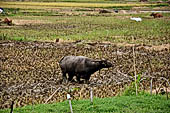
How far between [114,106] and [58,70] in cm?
707

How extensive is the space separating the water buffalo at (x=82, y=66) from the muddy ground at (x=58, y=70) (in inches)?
17.9

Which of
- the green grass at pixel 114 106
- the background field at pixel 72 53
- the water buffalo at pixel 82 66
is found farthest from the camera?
the water buffalo at pixel 82 66

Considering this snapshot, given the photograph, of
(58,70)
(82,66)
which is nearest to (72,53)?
(58,70)

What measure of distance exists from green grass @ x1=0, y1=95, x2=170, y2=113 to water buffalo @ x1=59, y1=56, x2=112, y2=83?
3350mm

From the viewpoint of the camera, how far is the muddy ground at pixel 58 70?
11.1 m

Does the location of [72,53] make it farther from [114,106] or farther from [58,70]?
[114,106]

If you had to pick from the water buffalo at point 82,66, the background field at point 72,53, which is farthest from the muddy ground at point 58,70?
the water buffalo at point 82,66

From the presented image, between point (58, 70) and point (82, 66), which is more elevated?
point (82, 66)

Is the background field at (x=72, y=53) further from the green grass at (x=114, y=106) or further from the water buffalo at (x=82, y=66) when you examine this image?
the water buffalo at (x=82, y=66)

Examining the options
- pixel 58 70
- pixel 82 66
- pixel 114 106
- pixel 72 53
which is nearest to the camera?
pixel 114 106

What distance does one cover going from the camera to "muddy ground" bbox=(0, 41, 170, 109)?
1108cm

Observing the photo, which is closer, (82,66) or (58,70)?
(82,66)

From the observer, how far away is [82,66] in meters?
12.4

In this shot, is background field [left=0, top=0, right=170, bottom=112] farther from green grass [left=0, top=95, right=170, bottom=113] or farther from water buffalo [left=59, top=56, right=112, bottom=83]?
water buffalo [left=59, top=56, right=112, bottom=83]
